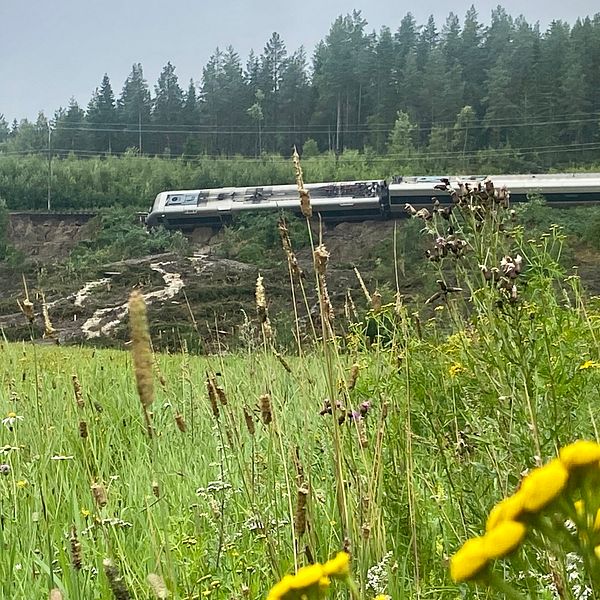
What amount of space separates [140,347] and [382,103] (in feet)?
154

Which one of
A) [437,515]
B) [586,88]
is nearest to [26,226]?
[586,88]

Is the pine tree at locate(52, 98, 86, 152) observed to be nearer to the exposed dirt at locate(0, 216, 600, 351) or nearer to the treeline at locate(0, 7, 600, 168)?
the treeline at locate(0, 7, 600, 168)

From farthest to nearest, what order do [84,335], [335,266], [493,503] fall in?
1. [335,266]
2. [84,335]
3. [493,503]

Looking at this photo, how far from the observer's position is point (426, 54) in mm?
51281

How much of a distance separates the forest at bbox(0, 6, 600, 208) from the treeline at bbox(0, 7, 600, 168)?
0.10 metres

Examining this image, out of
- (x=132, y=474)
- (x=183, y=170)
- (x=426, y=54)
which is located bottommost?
(x=132, y=474)

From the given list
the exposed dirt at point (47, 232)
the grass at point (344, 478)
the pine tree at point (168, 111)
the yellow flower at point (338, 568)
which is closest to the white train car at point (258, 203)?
the exposed dirt at point (47, 232)

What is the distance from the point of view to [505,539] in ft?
1.03

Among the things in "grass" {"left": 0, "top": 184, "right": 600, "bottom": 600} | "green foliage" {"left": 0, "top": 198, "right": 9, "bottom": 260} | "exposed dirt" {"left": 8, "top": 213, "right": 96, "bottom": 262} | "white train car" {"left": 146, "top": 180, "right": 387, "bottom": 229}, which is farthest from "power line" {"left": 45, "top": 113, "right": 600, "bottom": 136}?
"grass" {"left": 0, "top": 184, "right": 600, "bottom": 600}

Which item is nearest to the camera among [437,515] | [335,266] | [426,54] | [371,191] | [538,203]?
[437,515]

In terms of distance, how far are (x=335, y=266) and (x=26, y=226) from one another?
15394 mm

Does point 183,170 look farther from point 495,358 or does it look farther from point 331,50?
point 495,358

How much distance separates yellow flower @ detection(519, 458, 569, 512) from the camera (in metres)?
0.31

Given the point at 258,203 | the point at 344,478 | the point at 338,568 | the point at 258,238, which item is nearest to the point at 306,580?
the point at 338,568
